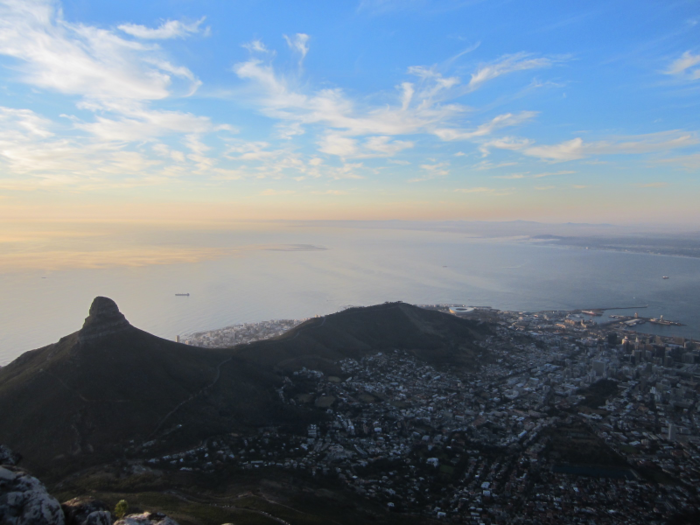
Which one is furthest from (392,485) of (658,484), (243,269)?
(243,269)

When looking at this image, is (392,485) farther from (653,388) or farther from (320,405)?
(653,388)

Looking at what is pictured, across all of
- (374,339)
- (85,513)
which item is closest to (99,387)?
(85,513)

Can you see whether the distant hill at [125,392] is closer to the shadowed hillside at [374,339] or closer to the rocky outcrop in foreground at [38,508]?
the shadowed hillside at [374,339]

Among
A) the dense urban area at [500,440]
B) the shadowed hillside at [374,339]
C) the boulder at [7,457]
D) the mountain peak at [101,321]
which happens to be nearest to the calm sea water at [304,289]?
the shadowed hillside at [374,339]

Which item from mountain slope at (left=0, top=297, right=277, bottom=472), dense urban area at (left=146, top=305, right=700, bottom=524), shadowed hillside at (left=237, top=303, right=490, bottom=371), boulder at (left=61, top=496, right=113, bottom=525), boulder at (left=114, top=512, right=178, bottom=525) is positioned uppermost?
boulder at (left=61, top=496, right=113, bottom=525)

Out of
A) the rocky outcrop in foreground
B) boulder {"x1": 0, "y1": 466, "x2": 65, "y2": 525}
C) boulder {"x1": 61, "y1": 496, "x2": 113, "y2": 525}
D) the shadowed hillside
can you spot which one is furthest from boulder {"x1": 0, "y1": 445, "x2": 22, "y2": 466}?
the shadowed hillside

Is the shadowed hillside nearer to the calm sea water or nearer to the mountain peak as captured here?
the mountain peak
